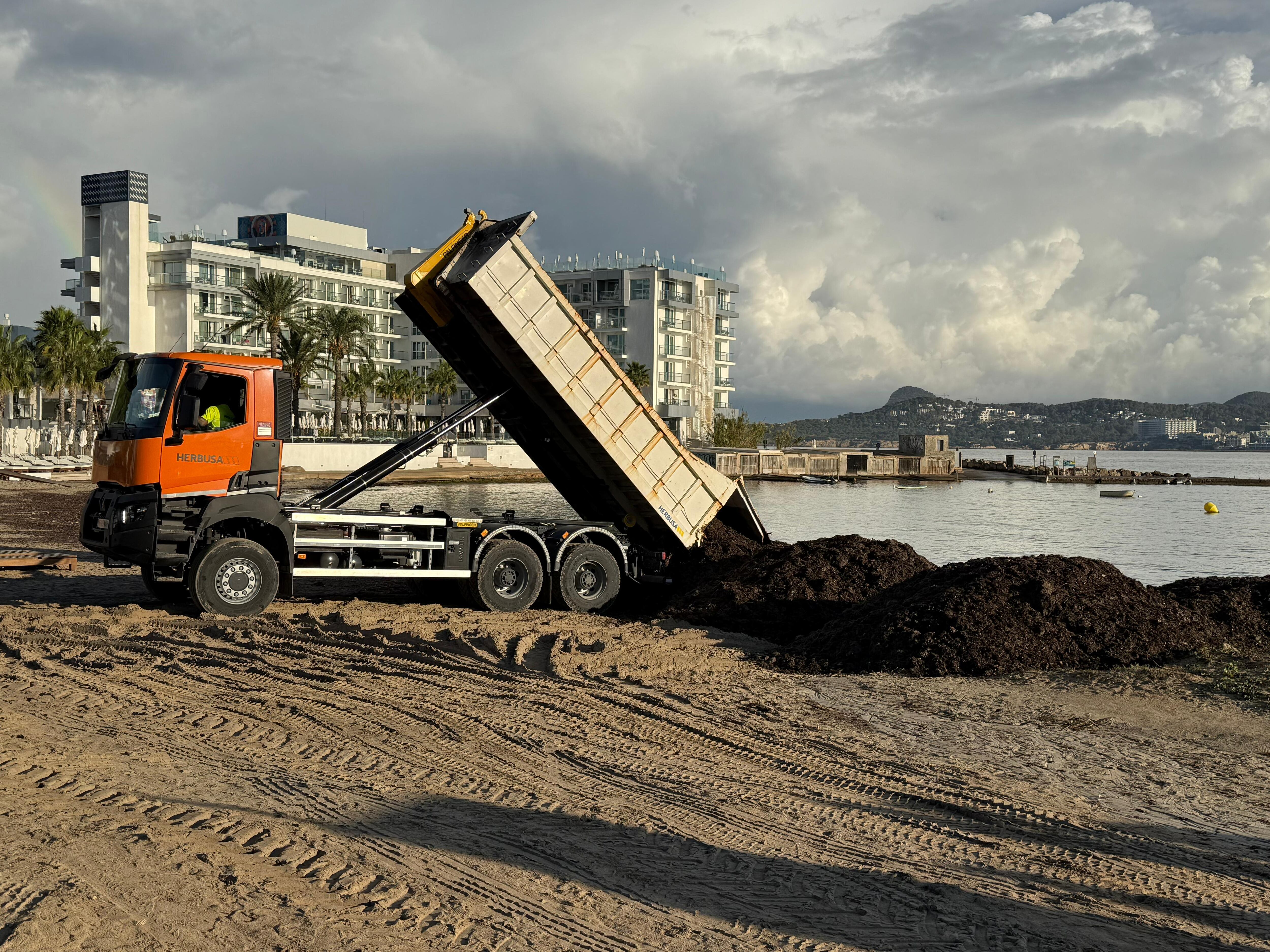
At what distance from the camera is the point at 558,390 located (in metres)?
14.8

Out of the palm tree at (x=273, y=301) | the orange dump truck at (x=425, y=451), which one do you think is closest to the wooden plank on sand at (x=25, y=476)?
the palm tree at (x=273, y=301)

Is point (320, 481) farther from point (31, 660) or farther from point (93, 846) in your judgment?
point (93, 846)

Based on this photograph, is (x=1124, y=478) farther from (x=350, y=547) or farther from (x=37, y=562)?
(x=350, y=547)

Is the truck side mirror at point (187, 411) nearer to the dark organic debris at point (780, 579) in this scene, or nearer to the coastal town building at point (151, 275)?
the dark organic debris at point (780, 579)

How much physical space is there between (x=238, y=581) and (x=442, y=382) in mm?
97520

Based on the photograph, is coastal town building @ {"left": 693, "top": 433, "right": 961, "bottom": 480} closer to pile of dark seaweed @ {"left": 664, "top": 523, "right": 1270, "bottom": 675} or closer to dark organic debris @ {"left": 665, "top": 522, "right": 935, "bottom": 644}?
dark organic debris @ {"left": 665, "top": 522, "right": 935, "bottom": 644}

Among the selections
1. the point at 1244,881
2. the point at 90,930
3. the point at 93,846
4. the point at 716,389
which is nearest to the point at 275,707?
the point at 93,846

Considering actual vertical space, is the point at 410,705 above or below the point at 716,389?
below

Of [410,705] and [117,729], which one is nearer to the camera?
[117,729]

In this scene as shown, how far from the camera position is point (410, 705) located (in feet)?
32.7

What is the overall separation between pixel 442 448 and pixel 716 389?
5438 centimetres

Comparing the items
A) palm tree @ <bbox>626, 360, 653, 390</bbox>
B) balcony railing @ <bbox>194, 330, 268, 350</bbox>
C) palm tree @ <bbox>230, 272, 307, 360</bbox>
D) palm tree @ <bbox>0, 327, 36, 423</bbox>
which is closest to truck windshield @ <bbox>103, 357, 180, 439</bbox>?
balcony railing @ <bbox>194, 330, 268, 350</bbox>

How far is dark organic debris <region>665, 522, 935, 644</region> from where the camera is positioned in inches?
592

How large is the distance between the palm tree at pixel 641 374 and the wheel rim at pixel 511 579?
7586 cm
